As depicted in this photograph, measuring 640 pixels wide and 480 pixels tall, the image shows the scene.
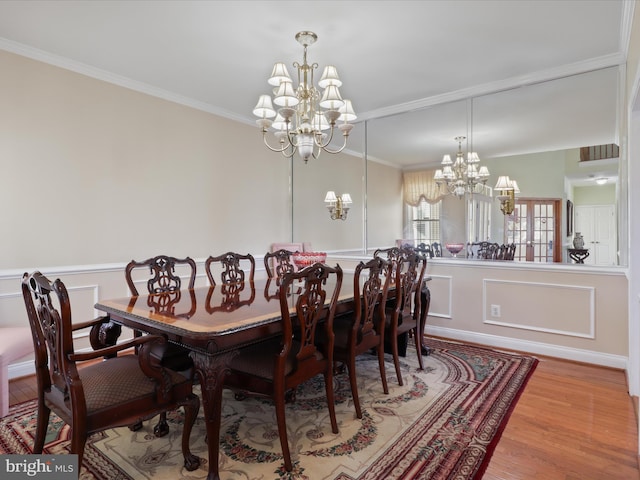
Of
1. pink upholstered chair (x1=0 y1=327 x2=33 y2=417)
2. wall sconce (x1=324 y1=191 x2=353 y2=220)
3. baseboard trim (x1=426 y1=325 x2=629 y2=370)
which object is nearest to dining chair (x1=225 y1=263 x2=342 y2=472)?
pink upholstered chair (x1=0 y1=327 x2=33 y2=417)

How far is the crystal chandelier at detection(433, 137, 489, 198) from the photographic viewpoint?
3.87 m

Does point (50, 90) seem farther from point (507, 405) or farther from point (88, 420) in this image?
point (507, 405)

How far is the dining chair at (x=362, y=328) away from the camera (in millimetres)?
2303

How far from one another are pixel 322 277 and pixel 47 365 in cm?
137

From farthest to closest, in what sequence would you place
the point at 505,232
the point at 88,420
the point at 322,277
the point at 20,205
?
the point at 505,232
the point at 20,205
the point at 322,277
the point at 88,420

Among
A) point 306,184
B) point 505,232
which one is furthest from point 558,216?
point 306,184

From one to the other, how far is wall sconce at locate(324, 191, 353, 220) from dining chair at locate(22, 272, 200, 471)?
140 inches

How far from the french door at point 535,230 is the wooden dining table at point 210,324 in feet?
6.73

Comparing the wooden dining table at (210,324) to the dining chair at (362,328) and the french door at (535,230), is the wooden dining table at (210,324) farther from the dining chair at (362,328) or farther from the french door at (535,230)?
the french door at (535,230)

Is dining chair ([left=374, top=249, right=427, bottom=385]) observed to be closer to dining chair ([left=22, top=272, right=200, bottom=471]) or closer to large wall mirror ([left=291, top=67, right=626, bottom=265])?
large wall mirror ([left=291, top=67, right=626, bottom=265])

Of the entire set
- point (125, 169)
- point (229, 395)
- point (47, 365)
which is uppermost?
point (125, 169)

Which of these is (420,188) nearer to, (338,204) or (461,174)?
(461,174)

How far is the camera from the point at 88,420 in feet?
4.85

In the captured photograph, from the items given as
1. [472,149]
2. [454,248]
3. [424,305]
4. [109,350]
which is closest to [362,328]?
[424,305]
